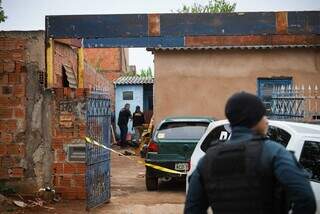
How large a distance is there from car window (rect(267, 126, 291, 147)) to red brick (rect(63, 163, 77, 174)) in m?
4.76

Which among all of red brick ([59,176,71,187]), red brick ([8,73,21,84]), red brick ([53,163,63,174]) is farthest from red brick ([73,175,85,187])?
red brick ([8,73,21,84])

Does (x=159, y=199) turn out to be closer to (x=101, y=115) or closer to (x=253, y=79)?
(x=101, y=115)

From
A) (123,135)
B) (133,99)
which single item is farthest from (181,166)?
(133,99)

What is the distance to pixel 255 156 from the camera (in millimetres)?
2816

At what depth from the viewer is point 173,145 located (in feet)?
36.1

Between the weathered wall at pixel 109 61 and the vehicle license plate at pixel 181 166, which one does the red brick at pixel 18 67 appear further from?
the weathered wall at pixel 109 61

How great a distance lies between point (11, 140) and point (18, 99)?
2.56 feet

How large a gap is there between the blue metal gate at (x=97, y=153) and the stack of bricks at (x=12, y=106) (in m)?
1.39

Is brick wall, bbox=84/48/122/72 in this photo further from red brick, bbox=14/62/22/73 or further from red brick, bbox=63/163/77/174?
red brick, bbox=63/163/77/174

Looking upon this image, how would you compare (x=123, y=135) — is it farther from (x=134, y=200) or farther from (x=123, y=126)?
(x=134, y=200)

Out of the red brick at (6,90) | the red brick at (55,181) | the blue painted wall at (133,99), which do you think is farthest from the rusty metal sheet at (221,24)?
the blue painted wall at (133,99)

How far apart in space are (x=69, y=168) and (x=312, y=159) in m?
5.45

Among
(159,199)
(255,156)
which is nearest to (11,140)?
(159,199)

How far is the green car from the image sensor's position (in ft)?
35.8
